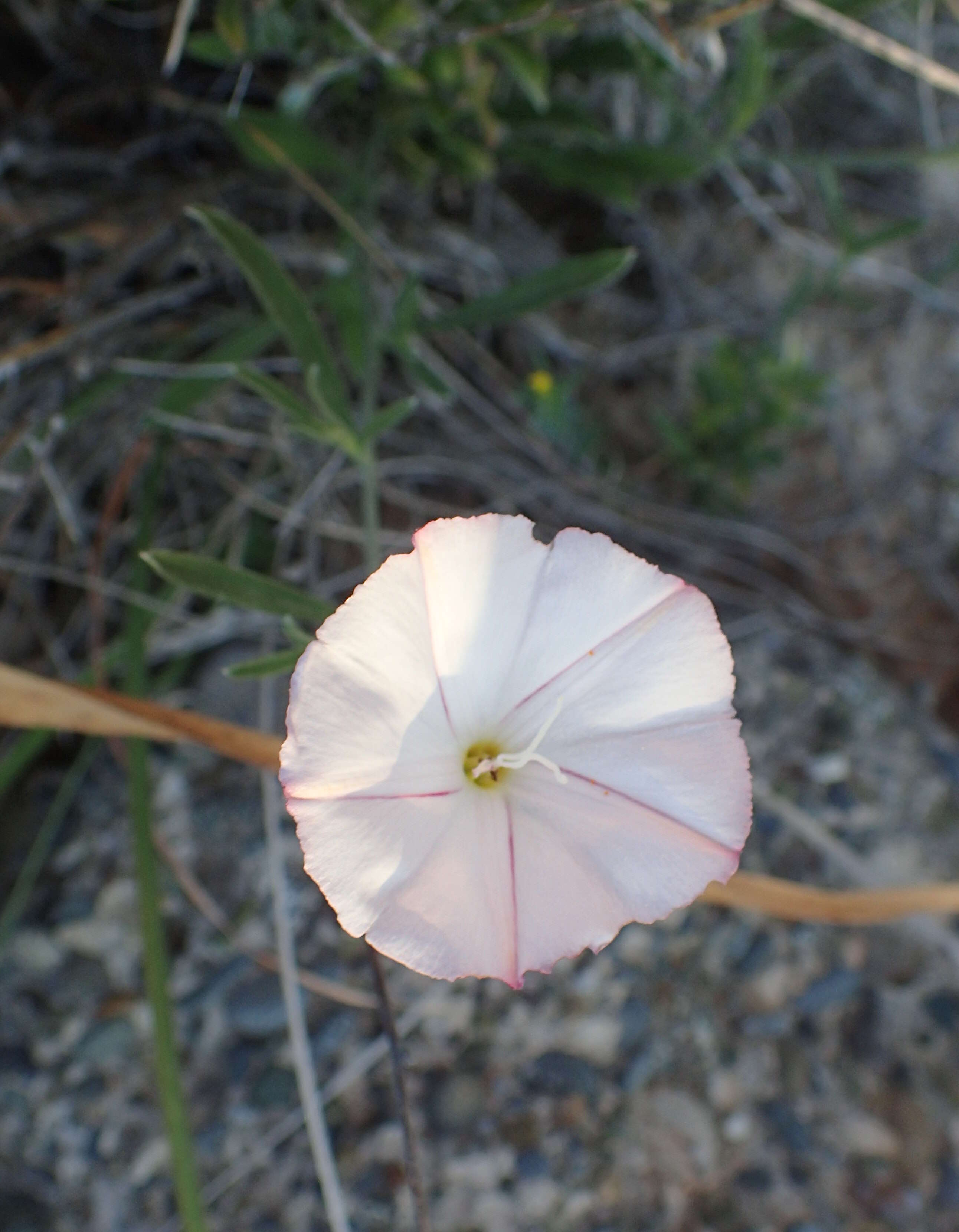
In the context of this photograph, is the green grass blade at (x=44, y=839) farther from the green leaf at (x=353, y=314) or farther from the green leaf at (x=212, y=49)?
the green leaf at (x=212, y=49)

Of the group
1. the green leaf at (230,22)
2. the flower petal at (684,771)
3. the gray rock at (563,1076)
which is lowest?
the gray rock at (563,1076)

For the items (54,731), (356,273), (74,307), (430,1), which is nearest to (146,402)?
(74,307)

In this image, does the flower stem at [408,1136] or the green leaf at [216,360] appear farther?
the green leaf at [216,360]

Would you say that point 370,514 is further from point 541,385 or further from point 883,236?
point 883,236

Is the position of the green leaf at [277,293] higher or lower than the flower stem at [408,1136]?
higher

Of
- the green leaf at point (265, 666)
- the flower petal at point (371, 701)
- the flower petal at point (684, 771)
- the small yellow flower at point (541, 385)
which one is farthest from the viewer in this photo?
the small yellow flower at point (541, 385)

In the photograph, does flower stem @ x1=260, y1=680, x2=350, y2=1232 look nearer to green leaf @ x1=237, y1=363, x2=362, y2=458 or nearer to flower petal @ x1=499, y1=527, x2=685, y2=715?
green leaf @ x1=237, y1=363, x2=362, y2=458

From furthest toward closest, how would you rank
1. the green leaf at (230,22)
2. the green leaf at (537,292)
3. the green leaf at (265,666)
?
the green leaf at (537,292)
the green leaf at (230,22)
the green leaf at (265,666)

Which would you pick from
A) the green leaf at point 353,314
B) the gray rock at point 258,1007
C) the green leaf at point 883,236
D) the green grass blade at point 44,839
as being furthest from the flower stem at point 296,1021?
the green leaf at point 883,236

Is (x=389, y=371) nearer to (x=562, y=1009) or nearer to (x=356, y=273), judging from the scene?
(x=356, y=273)
